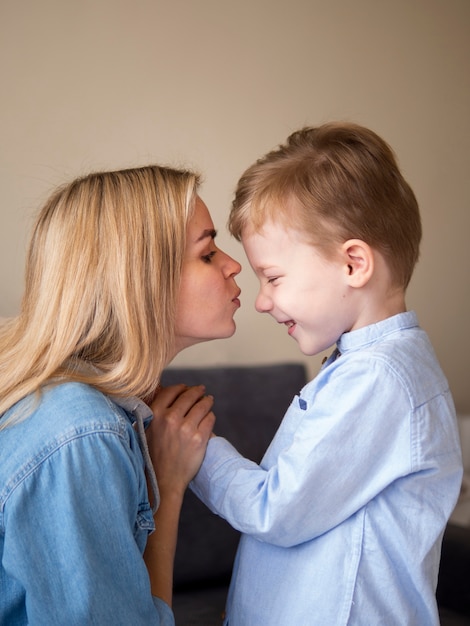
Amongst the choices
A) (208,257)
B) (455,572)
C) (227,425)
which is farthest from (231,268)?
(455,572)

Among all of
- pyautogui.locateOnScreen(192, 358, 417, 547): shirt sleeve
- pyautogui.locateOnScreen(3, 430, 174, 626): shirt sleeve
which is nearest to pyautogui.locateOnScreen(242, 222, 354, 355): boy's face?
pyautogui.locateOnScreen(192, 358, 417, 547): shirt sleeve

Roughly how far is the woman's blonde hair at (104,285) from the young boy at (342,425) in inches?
6.6

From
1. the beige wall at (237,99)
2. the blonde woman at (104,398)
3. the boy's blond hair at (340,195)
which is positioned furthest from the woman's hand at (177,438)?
the beige wall at (237,99)

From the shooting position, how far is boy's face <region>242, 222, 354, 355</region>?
1.34 meters

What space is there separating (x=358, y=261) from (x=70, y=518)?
25.0 inches

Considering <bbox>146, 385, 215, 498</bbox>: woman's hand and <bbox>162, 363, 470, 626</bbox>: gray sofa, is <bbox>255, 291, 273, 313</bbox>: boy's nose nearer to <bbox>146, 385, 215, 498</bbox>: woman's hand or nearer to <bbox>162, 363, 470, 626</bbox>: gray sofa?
<bbox>146, 385, 215, 498</bbox>: woman's hand

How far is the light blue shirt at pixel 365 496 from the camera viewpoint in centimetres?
122

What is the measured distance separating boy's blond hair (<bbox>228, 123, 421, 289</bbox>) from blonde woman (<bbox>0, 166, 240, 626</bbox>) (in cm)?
16

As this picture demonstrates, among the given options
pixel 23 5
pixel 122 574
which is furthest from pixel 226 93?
pixel 122 574

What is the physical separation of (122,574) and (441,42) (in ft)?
8.47

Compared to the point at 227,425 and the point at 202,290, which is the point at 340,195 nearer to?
the point at 202,290

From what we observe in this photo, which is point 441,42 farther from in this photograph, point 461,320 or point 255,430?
point 255,430

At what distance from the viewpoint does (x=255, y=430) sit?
229 cm

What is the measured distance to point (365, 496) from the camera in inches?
48.4
